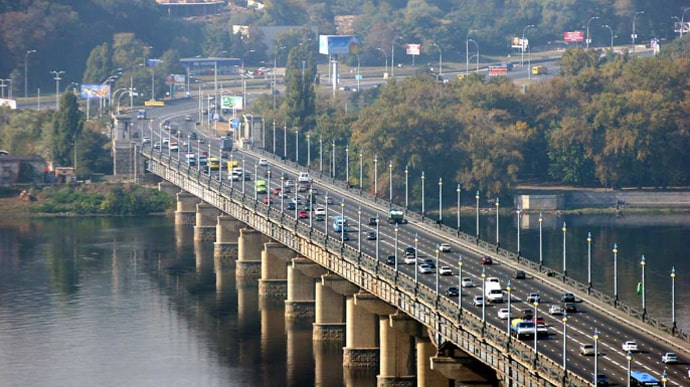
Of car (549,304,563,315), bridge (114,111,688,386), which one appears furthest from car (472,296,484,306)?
car (549,304,563,315)

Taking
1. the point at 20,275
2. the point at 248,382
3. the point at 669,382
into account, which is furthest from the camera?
the point at 20,275

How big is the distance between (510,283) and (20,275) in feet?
228

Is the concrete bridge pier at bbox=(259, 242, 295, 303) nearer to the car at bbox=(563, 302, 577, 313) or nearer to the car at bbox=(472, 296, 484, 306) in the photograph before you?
the car at bbox=(472, 296, 484, 306)

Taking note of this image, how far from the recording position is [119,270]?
196875mm

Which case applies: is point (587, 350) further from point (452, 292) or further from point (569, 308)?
point (452, 292)

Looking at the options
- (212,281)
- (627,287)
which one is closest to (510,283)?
(627,287)

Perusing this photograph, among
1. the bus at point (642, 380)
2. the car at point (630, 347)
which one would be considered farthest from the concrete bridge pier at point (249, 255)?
the bus at point (642, 380)

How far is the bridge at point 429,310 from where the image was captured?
115 m

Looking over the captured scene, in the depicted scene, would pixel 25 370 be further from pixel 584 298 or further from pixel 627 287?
pixel 627 287

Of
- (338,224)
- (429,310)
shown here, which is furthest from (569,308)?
(338,224)

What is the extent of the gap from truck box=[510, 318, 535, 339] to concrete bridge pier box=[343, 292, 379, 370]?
2666 centimetres

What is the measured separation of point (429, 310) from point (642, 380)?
24097 millimetres

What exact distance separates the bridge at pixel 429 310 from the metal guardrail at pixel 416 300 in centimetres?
10

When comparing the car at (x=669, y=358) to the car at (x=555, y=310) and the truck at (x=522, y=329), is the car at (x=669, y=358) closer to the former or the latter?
the truck at (x=522, y=329)
